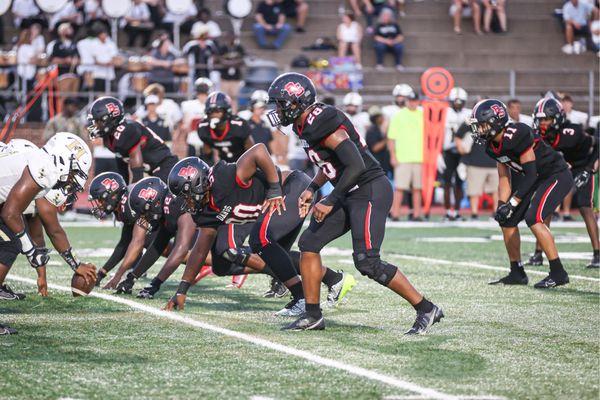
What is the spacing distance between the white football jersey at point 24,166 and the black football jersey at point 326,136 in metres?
1.56

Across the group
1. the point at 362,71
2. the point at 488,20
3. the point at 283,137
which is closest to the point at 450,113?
the point at 283,137

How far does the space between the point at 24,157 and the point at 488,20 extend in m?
17.4

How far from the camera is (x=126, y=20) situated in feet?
70.1

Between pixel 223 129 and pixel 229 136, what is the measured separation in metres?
0.11

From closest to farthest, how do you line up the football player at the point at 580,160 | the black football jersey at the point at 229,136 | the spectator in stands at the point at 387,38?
the football player at the point at 580,160, the black football jersey at the point at 229,136, the spectator in stands at the point at 387,38

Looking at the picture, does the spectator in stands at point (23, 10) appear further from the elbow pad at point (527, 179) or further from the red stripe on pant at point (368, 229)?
the red stripe on pant at point (368, 229)

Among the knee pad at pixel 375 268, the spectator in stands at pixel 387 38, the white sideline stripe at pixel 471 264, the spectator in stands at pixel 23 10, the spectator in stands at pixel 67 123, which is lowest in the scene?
the white sideline stripe at pixel 471 264

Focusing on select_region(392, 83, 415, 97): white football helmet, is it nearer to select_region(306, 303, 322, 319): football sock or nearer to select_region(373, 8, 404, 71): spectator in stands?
select_region(373, 8, 404, 71): spectator in stands

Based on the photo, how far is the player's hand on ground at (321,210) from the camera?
7.03 meters

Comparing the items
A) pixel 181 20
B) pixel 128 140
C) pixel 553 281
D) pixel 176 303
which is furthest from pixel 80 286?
pixel 181 20

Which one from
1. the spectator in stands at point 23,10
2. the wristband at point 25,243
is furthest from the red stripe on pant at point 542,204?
the spectator in stands at point 23,10

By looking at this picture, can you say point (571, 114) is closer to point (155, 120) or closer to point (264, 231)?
point (155, 120)

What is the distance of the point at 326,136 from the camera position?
23.1ft

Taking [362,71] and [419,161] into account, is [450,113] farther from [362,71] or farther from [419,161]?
[362,71]
